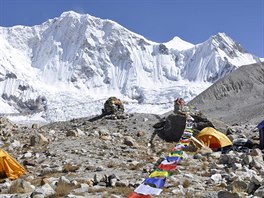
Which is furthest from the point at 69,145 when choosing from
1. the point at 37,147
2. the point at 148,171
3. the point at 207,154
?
the point at 148,171

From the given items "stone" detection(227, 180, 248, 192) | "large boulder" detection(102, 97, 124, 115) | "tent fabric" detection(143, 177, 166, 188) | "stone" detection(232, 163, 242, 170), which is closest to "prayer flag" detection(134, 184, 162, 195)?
"tent fabric" detection(143, 177, 166, 188)

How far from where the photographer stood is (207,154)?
65.3 ft

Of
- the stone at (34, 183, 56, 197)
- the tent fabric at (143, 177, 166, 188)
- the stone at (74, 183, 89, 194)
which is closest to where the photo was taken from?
the tent fabric at (143, 177, 166, 188)

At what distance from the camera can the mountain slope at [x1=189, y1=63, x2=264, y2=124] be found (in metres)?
72.2

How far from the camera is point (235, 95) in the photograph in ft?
271

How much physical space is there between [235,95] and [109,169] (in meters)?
68.4

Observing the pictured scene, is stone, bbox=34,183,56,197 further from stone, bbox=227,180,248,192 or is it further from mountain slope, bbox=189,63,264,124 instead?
mountain slope, bbox=189,63,264,124

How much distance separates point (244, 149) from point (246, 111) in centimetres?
4272

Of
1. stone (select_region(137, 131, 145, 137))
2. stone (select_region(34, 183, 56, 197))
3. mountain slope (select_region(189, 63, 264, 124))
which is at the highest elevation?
mountain slope (select_region(189, 63, 264, 124))

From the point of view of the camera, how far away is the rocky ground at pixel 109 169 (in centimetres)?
1198

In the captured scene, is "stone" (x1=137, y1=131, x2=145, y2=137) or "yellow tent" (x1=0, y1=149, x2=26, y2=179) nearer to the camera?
"yellow tent" (x1=0, y1=149, x2=26, y2=179)

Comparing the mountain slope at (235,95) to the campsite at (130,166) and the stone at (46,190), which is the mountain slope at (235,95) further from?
the stone at (46,190)

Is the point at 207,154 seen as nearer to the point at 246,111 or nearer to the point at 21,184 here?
the point at 21,184

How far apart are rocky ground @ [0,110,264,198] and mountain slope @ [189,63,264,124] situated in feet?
146
